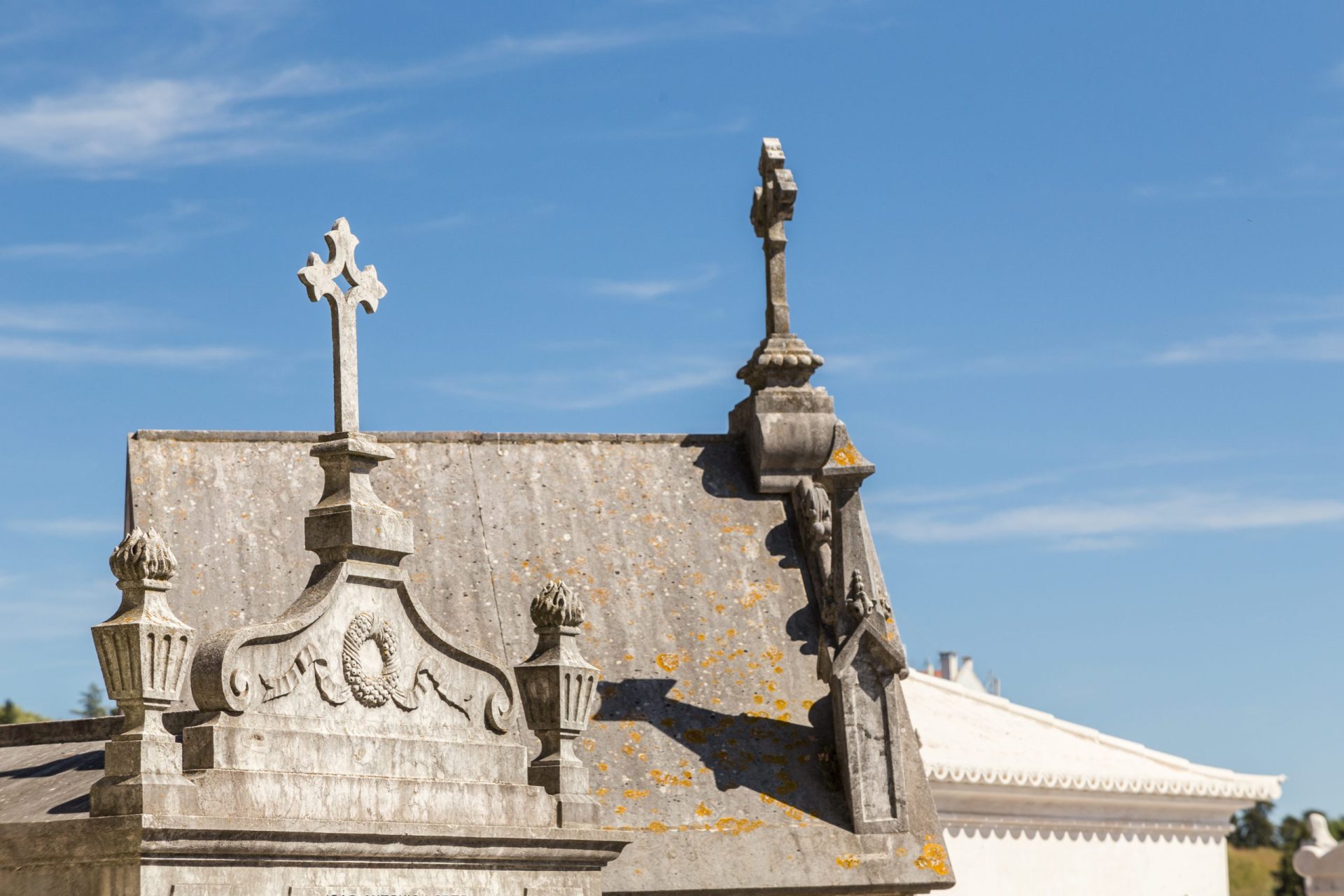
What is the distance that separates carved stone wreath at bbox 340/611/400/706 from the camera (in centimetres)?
1072

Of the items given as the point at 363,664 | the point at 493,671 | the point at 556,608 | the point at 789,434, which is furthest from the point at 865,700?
the point at 363,664

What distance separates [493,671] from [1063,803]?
11792 mm

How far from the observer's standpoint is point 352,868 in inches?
409

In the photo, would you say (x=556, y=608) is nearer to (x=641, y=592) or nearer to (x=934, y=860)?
(x=641, y=592)

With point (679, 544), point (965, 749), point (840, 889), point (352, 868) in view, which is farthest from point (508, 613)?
point (965, 749)

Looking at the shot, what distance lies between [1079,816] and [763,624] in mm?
8490

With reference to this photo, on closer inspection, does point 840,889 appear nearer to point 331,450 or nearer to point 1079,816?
point 331,450

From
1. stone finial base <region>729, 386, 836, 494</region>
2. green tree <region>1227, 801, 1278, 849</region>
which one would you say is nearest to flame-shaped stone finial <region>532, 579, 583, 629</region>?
stone finial base <region>729, 386, 836, 494</region>

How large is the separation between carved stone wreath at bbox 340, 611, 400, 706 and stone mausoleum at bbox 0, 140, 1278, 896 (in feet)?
0.05

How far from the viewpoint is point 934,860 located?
44.8 feet

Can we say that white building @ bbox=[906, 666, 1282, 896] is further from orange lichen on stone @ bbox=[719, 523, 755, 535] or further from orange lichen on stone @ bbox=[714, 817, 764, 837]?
orange lichen on stone @ bbox=[714, 817, 764, 837]

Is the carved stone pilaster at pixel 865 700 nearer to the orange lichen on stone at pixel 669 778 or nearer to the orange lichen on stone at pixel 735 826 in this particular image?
the orange lichen on stone at pixel 735 826

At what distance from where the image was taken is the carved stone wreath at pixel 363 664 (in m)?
10.7

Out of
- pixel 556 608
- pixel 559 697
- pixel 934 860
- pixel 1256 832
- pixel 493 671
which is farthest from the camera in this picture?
pixel 1256 832
